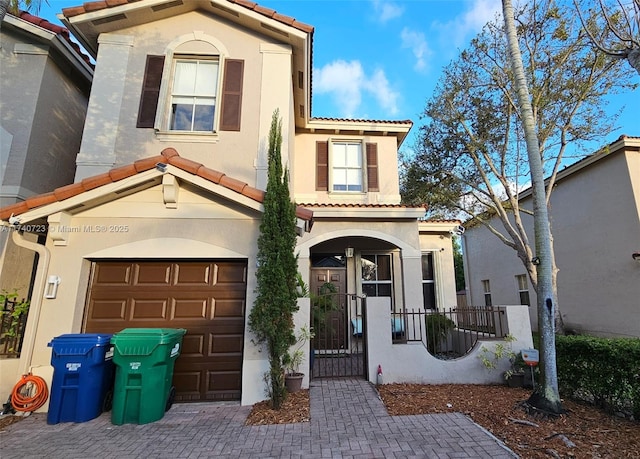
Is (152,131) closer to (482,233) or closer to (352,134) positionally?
(352,134)

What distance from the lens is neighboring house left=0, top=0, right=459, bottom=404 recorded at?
573 centimetres

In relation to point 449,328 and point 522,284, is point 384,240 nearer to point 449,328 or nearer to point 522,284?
point 449,328

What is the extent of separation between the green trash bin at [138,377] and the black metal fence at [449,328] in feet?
14.9

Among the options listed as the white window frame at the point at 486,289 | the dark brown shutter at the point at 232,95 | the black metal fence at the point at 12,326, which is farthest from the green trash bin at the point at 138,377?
the white window frame at the point at 486,289

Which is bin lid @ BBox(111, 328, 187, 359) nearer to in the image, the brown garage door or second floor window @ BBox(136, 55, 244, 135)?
the brown garage door

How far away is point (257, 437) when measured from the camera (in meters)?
4.34

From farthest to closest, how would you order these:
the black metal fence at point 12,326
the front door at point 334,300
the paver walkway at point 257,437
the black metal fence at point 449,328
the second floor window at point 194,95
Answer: the front door at point 334,300 < the second floor window at point 194,95 < the black metal fence at point 449,328 < the black metal fence at point 12,326 < the paver walkway at point 257,437

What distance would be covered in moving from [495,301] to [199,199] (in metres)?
16.6

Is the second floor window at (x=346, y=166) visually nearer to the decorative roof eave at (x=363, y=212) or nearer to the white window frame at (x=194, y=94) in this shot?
the decorative roof eave at (x=363, y=212)

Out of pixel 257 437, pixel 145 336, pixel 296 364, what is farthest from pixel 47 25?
pixel 257 437

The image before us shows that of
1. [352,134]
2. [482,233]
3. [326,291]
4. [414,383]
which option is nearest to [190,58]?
[352,134]

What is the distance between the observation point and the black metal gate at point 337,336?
22.8 ft

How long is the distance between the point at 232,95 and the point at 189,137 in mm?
1457

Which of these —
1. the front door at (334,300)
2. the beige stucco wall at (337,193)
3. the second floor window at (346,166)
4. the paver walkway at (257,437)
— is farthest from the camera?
the second floor window at (346,166)
